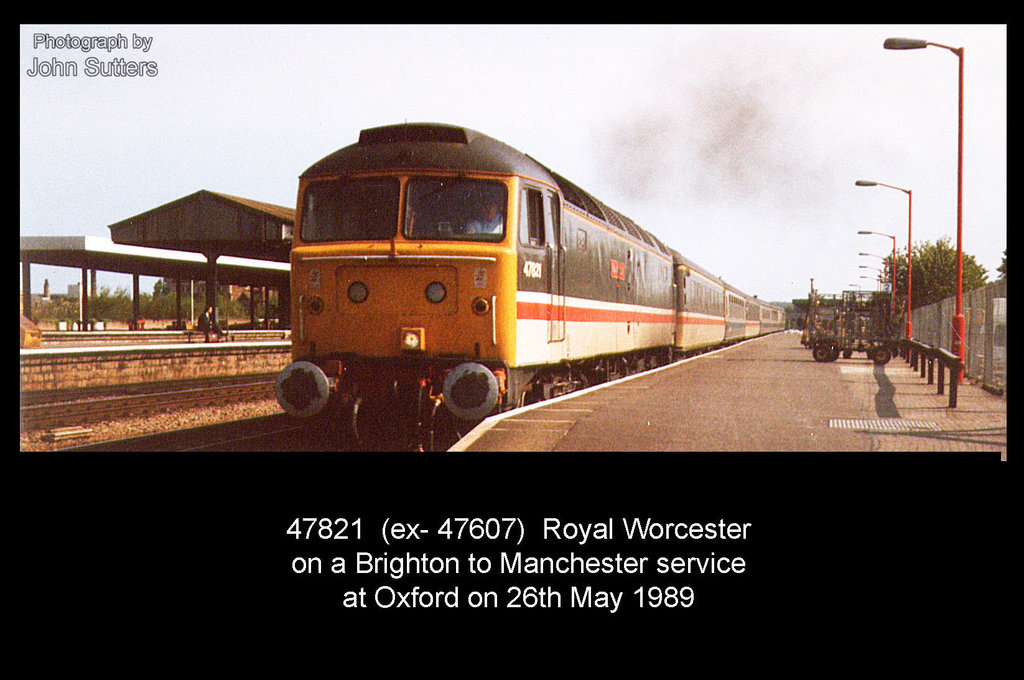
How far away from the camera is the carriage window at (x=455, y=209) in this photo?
11047mm

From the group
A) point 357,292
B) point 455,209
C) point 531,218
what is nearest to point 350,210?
point 357,292

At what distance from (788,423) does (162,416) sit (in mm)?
12725

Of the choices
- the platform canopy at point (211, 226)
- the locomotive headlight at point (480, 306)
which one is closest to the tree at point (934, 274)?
the platform canopy at point (211, 226)

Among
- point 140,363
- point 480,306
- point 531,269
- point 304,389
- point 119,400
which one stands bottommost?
point 119,400

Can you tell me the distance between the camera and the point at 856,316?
33969 mm

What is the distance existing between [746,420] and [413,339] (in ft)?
17.2

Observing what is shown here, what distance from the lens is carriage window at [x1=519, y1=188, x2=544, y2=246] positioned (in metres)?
11.5

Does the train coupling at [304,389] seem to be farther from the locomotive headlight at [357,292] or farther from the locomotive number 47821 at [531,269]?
the locomotive number 47821 at [531,269]

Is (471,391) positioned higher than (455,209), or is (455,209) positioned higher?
(455,209)

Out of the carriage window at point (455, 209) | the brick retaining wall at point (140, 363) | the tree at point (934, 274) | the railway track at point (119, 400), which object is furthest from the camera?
the tree at point (934, 274)

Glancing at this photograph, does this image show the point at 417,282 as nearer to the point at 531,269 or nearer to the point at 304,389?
the point at 531,269

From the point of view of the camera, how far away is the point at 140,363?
2297 cm

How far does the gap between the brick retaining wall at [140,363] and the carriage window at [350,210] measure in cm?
840

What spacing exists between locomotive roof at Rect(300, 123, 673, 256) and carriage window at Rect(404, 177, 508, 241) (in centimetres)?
23
